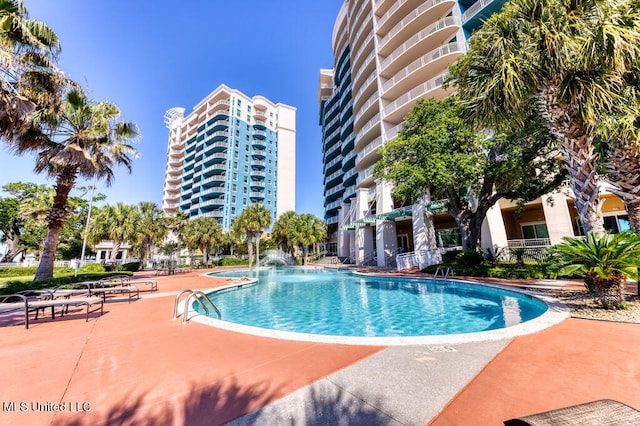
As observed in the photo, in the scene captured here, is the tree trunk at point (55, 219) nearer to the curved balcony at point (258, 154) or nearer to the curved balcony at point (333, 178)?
the curved balcony at point (333, 178)

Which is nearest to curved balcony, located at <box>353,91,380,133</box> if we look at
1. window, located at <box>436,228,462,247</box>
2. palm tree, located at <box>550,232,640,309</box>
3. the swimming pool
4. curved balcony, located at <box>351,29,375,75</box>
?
curved balcony, located at <box>351,29,375,75</box>

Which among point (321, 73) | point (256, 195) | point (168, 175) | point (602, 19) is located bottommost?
point (602, 19)

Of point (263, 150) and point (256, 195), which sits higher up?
point (263, 150)

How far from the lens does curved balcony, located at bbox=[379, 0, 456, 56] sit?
26453 mm

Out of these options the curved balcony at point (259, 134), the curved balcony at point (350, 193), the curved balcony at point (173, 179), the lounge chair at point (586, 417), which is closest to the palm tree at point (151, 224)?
the curved balcony at point (350, 193)

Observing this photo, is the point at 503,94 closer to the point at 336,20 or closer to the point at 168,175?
the point at 336,20

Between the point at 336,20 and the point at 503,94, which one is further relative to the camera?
the point at 336,20

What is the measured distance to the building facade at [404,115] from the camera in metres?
21.3

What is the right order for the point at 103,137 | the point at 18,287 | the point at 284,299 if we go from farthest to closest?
1. the point at 103,137
2. the point at 284,299
3. the point at 18,287

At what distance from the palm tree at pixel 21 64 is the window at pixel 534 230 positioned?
33.8 meters

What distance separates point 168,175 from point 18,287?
7453cm

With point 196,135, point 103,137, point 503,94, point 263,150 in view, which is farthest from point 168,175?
point 503,94

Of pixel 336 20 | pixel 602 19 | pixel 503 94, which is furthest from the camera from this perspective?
pixel 336 20

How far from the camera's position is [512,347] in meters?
4.42
